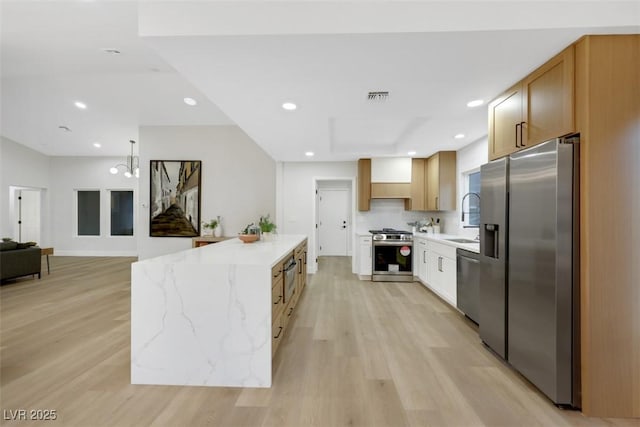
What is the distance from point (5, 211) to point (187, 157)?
544 centimetres

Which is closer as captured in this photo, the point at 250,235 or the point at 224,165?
the point at 250,235

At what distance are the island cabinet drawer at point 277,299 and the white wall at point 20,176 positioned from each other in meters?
8.95

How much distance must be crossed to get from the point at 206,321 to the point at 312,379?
89 cm

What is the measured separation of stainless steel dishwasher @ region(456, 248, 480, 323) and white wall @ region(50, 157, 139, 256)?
27.5ft

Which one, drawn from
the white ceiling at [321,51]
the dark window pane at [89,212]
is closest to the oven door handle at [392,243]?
the white ceiling at [321,51]

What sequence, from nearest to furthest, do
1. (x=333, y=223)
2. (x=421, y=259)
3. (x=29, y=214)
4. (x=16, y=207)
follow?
(x=421, y=259), (x=16, y=207), (x=29, y=214), (x=333, y=223)

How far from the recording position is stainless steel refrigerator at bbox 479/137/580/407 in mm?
1637

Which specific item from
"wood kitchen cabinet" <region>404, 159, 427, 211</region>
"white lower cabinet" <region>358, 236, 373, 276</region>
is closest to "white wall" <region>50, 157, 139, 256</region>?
"white lower cabinet" <region>358, 236, 373, 276</region>

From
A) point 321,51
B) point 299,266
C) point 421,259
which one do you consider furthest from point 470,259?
point 321,51

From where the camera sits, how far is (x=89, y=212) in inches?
309

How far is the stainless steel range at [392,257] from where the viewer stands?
479 centimetres

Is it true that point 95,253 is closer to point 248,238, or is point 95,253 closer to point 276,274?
point 248,238

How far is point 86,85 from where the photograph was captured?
4.62 m

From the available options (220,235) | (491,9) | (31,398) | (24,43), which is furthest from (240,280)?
(220,235)
